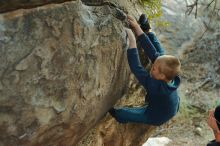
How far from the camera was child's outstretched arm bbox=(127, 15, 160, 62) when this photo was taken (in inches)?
190

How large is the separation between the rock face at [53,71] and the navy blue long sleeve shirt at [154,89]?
27 centimetres

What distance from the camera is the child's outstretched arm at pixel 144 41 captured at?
4.82m

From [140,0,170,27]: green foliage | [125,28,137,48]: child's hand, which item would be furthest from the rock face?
[140,0,170,27]: green foliage

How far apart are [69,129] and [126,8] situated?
1611 mm

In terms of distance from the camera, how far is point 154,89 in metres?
4.46

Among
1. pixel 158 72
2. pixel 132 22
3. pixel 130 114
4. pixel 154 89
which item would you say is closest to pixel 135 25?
pixel 132 22

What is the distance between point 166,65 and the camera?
439cm

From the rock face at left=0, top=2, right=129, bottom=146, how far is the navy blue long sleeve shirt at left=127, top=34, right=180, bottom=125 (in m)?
0.27

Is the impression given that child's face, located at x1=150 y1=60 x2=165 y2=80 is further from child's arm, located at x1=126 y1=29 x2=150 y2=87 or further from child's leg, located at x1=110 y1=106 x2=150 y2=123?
child's leg, located at x1=110 y1=106 x2=150 y2=123

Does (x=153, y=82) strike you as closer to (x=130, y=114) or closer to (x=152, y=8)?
(x=130, y=114)

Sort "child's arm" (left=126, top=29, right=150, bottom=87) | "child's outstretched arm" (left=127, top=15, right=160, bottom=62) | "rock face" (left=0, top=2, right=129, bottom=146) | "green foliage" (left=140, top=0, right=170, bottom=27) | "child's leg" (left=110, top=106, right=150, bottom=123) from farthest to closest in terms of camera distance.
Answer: "green foliage" (left=140, top=0, right=170, bottom=27) → "child's leg" (left=110, top=106, right=150, bottom=123) → "child's outstretched arm" (left=127, top=15, right=160, bottom=62) → "child's arm" (left=126, top=29, right=150, bottom=87) → "rock face" (left=0, top=2, right=129, bottom=146)

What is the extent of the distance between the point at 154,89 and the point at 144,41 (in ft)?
2.15

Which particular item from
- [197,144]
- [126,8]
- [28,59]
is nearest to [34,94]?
[28,59]

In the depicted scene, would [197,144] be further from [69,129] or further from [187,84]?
[69,129]
